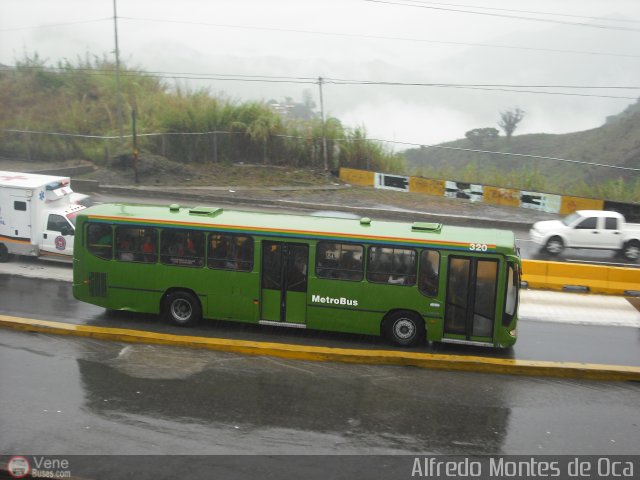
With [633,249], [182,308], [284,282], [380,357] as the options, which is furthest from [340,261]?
[633,249]

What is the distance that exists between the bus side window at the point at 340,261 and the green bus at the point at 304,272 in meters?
0.02

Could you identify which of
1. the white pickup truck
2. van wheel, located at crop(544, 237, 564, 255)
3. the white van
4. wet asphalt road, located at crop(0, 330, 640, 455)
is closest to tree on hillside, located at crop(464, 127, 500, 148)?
the white pickup truck

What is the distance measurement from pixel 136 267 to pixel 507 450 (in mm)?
8621

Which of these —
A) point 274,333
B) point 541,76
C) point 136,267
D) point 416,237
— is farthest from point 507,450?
point 541,76

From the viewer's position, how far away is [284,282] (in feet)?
Result: 43.7

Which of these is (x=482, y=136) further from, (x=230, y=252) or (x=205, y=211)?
(x=230, y=252)

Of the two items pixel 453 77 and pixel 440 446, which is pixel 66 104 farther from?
pixel 453 77

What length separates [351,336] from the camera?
1372cm

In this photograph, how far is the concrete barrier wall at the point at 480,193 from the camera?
102 feet

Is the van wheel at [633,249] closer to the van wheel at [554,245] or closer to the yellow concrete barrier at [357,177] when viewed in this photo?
the van wheel at [554,245]

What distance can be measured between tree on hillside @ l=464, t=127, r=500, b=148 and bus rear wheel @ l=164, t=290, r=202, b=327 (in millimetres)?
56800

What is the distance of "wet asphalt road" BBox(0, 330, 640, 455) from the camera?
28.3ft

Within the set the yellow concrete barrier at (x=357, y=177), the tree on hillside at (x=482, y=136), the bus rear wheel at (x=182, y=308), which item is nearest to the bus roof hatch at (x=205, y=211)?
the bus rear wheel at (x=182, y=308)

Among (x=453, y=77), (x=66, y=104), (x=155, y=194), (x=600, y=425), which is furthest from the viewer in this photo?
(x=453, y=77)
